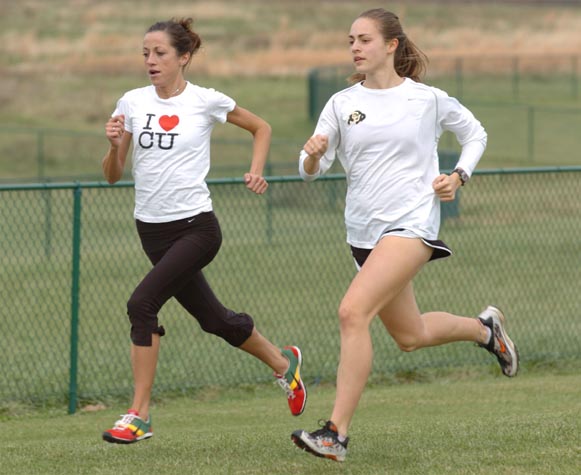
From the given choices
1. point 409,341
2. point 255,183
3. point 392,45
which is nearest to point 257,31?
point 255,183

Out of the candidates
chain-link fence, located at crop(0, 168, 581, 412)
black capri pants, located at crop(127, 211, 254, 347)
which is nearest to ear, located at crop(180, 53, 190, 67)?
black capri pants, located at crop(127, 211, 254, 347)

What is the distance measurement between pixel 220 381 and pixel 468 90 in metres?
30.9

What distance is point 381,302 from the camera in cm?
660

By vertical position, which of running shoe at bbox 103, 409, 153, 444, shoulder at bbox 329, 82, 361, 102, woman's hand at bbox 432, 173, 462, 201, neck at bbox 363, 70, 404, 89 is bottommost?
running shoe at bbox 103, 409, 153, 444

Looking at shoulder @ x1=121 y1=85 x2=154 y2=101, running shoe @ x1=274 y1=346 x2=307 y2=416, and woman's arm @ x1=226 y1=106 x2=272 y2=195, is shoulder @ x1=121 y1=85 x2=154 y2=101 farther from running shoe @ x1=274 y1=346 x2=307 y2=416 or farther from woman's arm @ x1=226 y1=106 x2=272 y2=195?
running shoe @ x1=274 y1=346 x2=307 y2=416

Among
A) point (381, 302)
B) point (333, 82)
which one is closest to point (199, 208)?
point (381, 302)

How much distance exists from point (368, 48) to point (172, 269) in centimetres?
157

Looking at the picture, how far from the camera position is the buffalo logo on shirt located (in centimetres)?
673

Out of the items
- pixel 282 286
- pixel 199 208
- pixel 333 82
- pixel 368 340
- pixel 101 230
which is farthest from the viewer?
pixel 333 82

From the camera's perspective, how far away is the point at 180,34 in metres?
7.38

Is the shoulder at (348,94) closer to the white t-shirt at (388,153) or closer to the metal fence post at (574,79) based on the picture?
the white t-shirt at (388,153)

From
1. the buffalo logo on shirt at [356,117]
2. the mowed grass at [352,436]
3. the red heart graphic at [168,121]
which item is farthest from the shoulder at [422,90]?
the mowed grass at [352,436]

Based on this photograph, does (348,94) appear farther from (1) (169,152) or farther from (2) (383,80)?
(1) (169,152)

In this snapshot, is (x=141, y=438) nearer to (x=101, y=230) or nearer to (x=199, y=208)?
(x=199, y=208)
